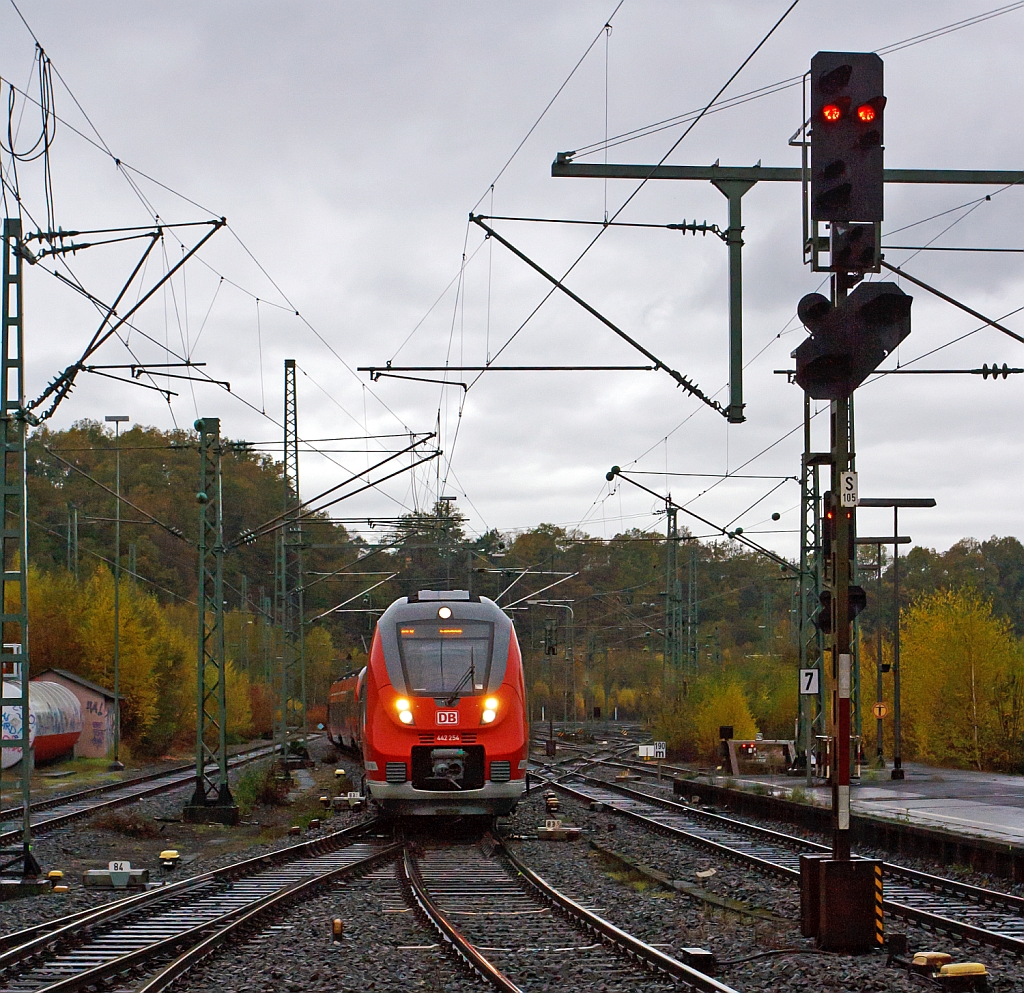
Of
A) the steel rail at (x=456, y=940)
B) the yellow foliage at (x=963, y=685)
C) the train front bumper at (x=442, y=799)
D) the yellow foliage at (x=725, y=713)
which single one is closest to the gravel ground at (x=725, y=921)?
the train front bumper at (x=442, y=799)

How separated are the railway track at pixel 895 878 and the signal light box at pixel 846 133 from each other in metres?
5.79

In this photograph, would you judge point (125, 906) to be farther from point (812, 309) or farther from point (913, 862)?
point (913, 862)

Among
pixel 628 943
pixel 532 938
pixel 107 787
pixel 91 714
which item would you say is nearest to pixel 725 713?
pixel 107 787

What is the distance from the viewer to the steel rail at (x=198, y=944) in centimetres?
901

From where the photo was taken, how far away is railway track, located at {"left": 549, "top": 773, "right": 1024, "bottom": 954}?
455 inches

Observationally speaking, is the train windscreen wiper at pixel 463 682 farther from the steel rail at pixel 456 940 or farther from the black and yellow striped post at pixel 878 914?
the black and yellow striped post at pixel 878 914

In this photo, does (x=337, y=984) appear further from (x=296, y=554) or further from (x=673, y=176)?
(x=296, y=554)

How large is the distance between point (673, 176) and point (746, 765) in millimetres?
25232

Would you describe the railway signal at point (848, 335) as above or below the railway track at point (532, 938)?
Result: above

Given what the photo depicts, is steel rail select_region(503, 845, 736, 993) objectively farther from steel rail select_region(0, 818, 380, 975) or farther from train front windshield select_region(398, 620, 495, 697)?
train front windshield select_region(398, 620, 495, 697)

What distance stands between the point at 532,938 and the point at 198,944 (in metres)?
2.67

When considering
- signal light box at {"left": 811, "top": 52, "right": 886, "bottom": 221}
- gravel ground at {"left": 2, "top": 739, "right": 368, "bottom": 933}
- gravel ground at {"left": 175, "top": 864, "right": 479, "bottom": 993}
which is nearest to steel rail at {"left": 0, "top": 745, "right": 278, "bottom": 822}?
gravel ground at {"left": 2, "top": 739, "right": 368, "bottom": 933}

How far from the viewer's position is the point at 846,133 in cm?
977

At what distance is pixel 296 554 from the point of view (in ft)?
127
